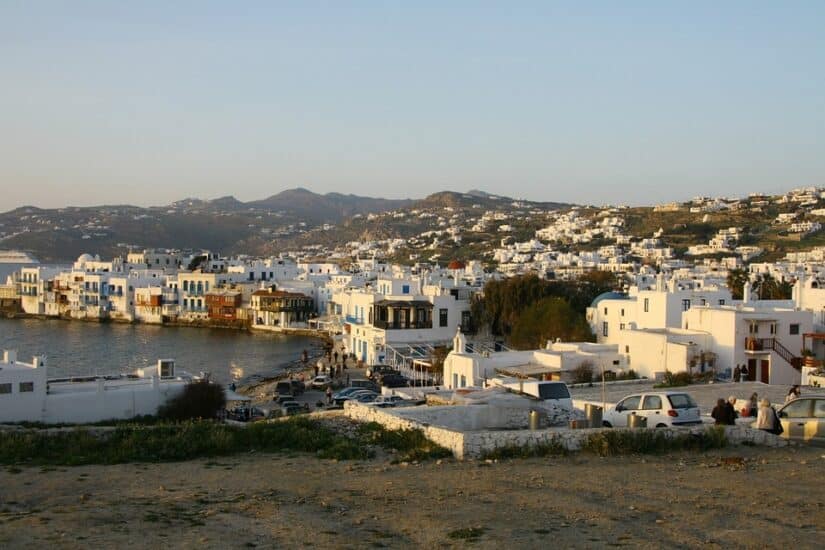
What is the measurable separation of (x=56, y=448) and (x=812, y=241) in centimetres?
10110

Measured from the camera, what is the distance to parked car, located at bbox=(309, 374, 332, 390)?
117 ft

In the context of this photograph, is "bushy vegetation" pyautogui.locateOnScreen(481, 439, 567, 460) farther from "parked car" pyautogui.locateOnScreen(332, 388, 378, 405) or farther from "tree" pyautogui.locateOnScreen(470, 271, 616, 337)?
"tree" pyautogui.locateOnScreen(470, 271, 616, 337)

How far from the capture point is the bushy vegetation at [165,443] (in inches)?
506

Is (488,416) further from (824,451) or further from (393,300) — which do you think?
(393,300)

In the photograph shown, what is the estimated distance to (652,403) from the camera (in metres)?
14.3

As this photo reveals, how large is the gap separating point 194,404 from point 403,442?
14.3 metres

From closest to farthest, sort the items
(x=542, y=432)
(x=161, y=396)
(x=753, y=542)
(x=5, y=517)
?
(x=753, y=542) → (x=5, y=517) → (x=542, y=432) → (x=161, y=396)

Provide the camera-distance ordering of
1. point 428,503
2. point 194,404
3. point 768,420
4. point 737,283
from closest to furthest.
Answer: point 428,503, point 768,420, point 194,404, point 737,283

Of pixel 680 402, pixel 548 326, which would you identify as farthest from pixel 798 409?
pixel 548 326

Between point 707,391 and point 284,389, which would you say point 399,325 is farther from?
point 707,391

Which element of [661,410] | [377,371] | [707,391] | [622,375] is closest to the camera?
[661,410]

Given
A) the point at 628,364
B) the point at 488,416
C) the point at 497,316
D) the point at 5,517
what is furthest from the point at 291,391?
the point at 5,517

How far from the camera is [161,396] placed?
85.5 feet

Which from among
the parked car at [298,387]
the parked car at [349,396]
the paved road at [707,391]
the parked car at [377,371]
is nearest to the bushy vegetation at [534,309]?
the parked car at [377,371]
